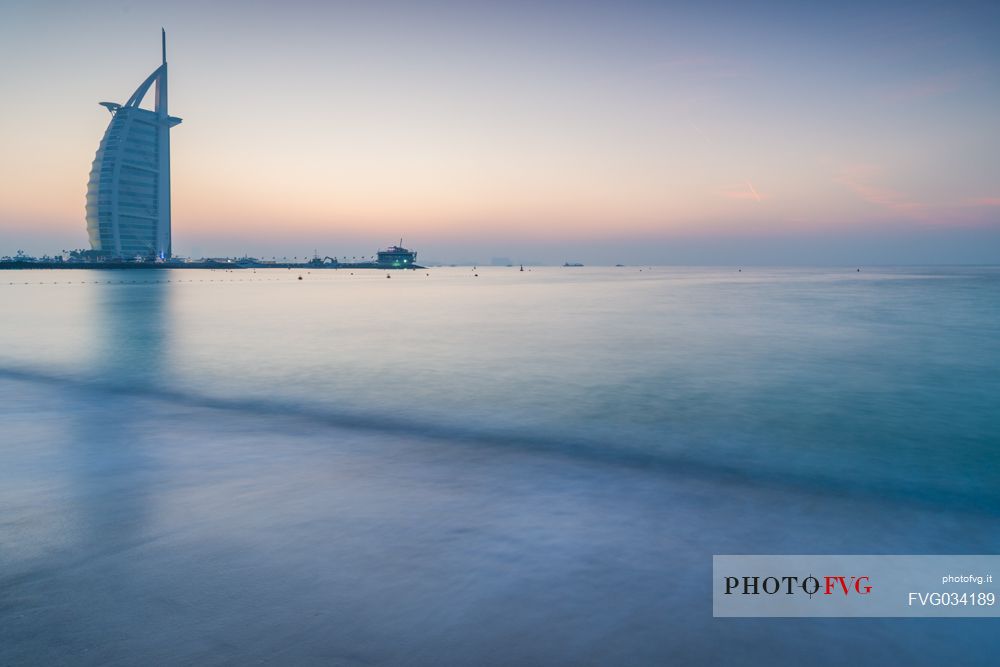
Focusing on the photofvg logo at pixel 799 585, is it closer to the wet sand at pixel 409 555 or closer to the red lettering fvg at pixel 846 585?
the red lettering fvg at pixel 846 585

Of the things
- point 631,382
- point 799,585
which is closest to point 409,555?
point 799,585

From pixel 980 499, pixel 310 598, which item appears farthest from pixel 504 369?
pixel 310 598

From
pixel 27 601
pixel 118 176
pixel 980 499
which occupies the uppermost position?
Result: pixel 118 176

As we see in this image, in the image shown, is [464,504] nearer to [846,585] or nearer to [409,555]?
[409,555]

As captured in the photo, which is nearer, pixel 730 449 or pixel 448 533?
pixel 448 533

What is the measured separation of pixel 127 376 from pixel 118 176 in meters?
221

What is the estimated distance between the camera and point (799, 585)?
5.29 m

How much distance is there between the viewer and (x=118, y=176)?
641 ft

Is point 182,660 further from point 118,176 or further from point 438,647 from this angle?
point 118,176

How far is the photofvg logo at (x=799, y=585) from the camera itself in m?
5.18
